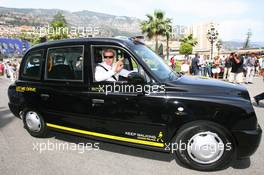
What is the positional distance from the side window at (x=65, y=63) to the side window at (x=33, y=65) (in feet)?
0.74

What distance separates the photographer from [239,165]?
4137 mm

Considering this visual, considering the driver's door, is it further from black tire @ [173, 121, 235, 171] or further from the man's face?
black tire @ [173, 121, 235, 171]

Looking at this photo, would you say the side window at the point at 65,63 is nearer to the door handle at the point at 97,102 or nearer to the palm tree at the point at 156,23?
the door handle at the point at 97,102

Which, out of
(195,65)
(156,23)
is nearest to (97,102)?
(195,65)

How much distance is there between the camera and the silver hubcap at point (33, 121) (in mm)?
5309

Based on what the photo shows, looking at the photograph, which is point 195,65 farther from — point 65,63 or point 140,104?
point 140,104

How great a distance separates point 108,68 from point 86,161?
1.51 metres

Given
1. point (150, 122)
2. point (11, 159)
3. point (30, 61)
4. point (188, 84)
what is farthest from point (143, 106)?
point (30, 61)

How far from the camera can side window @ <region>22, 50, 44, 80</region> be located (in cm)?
514

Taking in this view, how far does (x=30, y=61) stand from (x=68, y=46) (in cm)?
110

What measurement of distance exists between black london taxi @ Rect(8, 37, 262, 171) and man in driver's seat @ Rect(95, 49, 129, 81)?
3cm

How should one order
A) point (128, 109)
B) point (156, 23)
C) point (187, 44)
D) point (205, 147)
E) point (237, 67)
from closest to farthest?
1. point (205, 147)
2. point (128, 109)
3. point (237, 67)
4. point (156, 23)
5. point (187, 44)

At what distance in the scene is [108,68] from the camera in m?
4.53

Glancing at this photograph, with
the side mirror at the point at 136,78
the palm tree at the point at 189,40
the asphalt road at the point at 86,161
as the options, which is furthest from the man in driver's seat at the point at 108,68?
the palm tree at the point at 189,40
